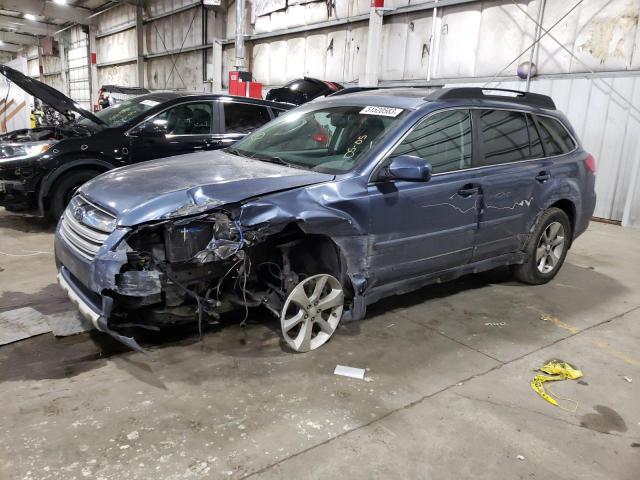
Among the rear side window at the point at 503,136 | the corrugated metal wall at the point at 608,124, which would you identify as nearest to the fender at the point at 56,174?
the rear side window at the point at 503,136

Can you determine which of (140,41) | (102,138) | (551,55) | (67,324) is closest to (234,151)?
(67,324)

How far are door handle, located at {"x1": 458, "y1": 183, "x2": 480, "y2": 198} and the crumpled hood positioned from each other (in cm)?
111

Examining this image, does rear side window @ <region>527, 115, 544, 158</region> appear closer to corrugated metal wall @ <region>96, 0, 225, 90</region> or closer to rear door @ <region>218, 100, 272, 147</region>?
rear door @ <region>218, 100, 272, 147</region>

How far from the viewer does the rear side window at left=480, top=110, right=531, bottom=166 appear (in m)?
3.98

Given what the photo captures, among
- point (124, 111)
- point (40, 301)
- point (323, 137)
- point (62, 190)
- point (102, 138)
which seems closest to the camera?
point (323, 137)

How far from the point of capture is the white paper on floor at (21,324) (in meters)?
3.36

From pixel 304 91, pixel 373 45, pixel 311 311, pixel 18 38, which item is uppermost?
pixel 18 38

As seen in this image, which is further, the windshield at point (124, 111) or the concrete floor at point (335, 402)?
the windshield at point (124, 111)

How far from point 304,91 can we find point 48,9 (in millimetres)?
17256

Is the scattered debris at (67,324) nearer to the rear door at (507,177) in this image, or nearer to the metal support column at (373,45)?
the rear door at (507,177)

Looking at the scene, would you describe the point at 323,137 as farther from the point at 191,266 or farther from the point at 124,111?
the point at 124,111

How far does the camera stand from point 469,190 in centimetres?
376

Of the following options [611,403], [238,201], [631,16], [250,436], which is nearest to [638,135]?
[631,16]

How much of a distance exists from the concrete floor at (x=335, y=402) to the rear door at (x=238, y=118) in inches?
128
